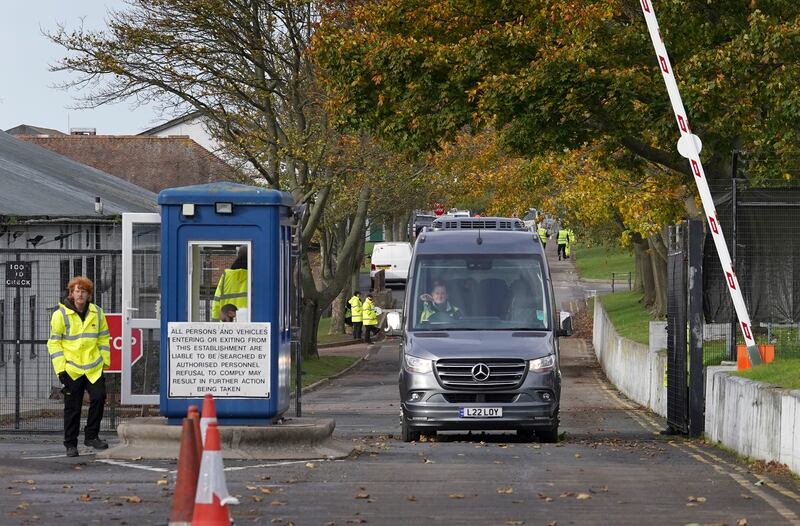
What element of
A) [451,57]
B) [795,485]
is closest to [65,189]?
[451,57]

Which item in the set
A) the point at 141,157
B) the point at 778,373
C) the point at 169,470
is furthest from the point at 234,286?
the point at 141,157

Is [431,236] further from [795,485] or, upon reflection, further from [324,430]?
[795,485]

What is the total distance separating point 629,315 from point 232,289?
107ft

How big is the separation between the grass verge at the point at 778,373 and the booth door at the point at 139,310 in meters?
6.39

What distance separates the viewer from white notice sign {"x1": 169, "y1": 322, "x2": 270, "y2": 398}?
577 inches

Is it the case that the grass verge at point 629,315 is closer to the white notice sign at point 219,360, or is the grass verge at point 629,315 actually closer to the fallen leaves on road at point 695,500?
the white notice sign at point 219,360

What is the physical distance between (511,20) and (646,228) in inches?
337

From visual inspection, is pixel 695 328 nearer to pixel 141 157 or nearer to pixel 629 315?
pixel 629 315

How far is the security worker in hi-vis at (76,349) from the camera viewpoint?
47.6 ft

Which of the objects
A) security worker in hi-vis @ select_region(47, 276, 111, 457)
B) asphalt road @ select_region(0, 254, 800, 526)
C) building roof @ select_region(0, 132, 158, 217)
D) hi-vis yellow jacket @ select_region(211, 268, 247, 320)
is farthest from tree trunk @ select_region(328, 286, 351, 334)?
security worker in hi-vis @ select_region(47, 276, 111, 457)

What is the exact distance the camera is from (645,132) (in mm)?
30828

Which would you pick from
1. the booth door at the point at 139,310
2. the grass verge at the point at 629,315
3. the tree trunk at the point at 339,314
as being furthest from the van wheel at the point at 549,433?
the tree trunk at the point at 339,314

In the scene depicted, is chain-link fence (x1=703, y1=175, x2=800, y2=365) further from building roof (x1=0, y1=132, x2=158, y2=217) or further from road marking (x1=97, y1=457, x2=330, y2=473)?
building roof (x1=0, y1=132, x2=158, y2=217)

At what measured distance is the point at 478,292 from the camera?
17.7 meters
